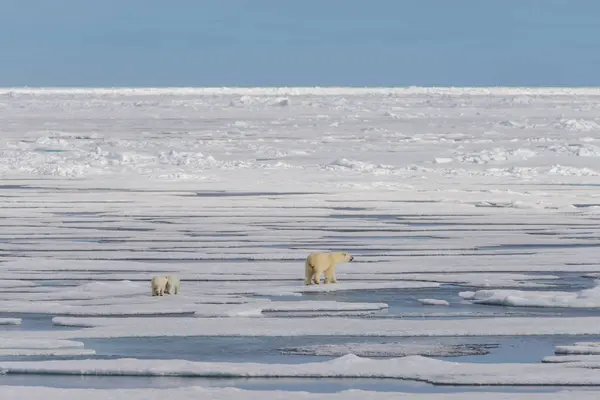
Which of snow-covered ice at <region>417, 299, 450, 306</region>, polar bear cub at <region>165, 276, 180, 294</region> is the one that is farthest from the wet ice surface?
polar bear cub at <region>165, 276, 180, 294</region>

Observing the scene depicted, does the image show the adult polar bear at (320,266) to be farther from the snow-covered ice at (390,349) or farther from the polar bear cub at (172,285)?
the snow-covered ice at (390,349)

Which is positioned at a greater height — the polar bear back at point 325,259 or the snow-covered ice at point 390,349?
the polar bear back at point 325,259

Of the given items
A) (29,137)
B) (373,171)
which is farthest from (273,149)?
(29,137)

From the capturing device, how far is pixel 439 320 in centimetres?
734

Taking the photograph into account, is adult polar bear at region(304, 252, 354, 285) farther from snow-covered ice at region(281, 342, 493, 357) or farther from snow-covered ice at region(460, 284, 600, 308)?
snow-covered ice at region(281, 342, 493, 357)

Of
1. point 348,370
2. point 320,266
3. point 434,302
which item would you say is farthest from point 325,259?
point 348,370

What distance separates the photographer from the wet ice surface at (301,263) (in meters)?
6.39

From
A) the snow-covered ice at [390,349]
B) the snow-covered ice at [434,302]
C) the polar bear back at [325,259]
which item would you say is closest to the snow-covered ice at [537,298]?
the snow-covered ice at [434,302]

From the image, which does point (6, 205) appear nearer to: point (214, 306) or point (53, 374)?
point (214, 306)

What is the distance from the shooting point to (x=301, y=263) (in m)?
9.91

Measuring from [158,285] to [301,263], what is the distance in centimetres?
194

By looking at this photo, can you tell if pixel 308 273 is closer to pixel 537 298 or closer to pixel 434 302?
pixel 434 302

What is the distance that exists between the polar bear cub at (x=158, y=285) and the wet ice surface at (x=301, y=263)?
0.08m

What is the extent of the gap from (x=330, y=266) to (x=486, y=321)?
1.74 metres
